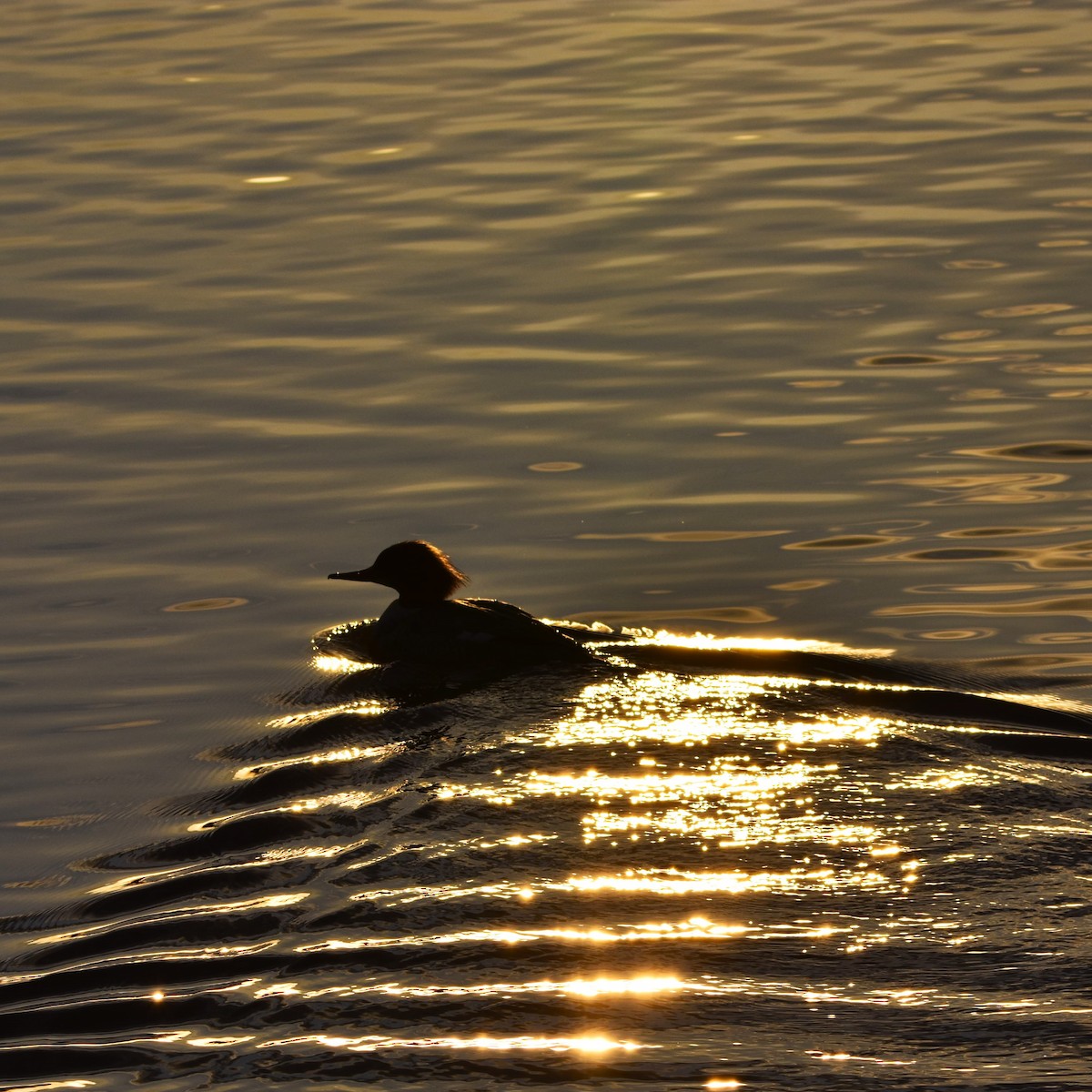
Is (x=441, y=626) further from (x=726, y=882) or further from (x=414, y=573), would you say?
(x=726, y=882)

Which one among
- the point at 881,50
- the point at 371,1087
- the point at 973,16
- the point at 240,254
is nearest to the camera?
the point at 371,1087

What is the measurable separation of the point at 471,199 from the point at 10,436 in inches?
214

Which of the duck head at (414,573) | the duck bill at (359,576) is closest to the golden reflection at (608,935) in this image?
the duck head at (414,573)

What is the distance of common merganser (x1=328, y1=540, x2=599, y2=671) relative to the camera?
349 inches

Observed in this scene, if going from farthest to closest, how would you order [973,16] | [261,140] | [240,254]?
[973,16] < [261,140] < [240,254]

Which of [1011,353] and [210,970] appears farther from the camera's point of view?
[1011,353]

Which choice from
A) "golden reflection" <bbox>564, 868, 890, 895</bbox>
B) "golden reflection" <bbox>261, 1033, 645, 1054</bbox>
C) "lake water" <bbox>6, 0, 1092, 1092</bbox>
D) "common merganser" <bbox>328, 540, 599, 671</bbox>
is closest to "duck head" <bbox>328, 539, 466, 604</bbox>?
"common merganser" <bbox>328, 540, 599, 671</bbox>

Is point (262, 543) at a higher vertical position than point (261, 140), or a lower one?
lower

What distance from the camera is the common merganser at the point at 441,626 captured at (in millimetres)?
8875

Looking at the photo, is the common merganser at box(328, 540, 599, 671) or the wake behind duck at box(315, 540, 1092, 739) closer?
the wake behind duck at box(315, 540, 1092, 739)

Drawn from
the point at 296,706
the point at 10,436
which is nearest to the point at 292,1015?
the point at 296,706

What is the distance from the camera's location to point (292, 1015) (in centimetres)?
584

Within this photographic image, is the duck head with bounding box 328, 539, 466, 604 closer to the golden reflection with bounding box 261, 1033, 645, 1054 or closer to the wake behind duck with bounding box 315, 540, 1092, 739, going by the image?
the wake behind duck with bounding box 315, 540, 1092, 739

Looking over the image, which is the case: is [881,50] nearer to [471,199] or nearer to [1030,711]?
[471,199]
